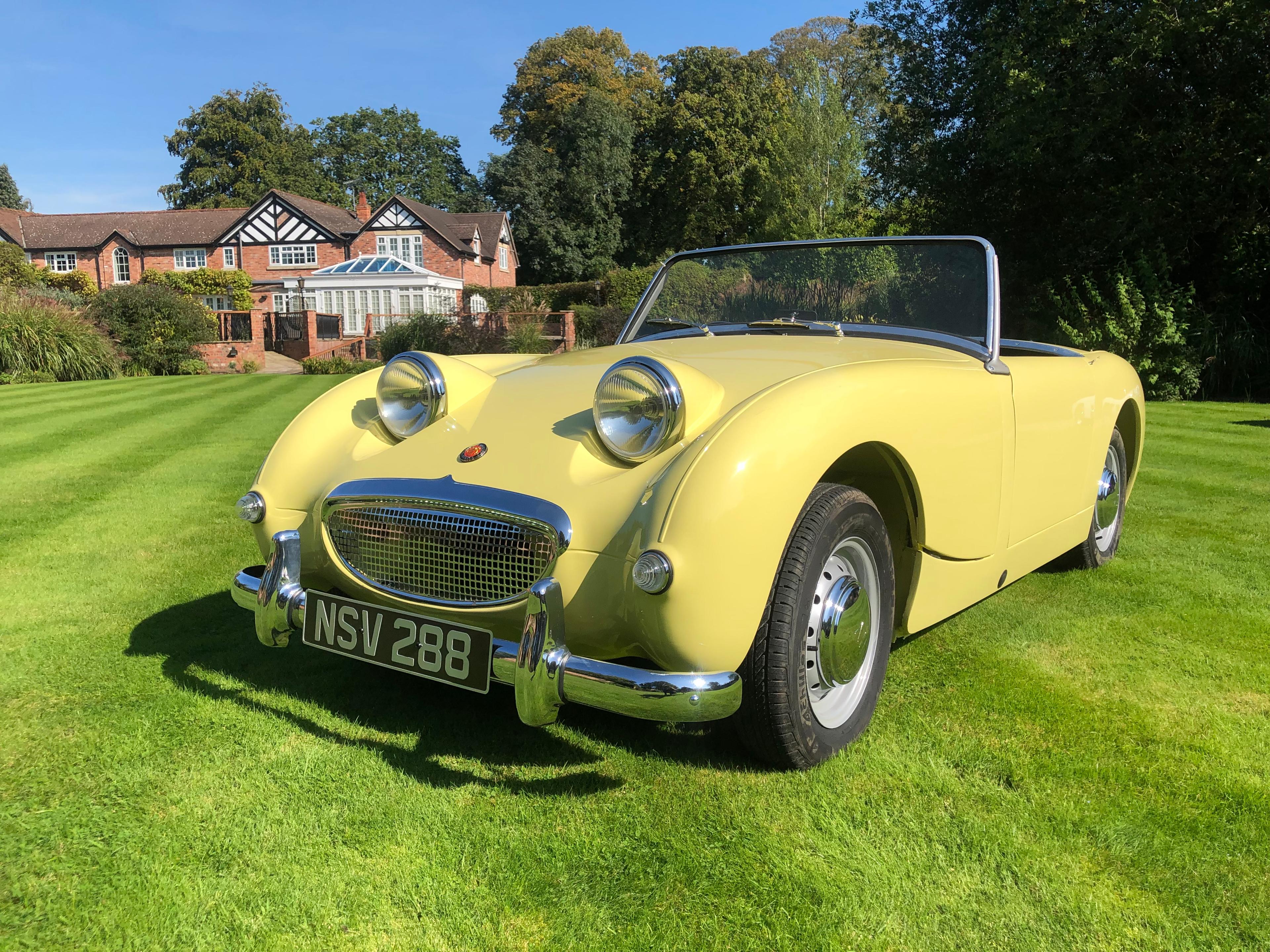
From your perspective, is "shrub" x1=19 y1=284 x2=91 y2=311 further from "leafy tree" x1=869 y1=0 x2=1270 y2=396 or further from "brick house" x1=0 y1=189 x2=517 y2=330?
"leafy tree" x1=869 y1=0 x2=1270 y2=396

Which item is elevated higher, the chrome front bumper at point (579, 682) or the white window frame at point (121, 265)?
the white window frame at point (121, 265)

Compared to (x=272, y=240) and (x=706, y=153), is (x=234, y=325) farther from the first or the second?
(x=706, y=153)

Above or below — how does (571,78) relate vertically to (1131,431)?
above

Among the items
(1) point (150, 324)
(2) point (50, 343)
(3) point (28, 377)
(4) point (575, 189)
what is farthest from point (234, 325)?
(4) point (575, 189)

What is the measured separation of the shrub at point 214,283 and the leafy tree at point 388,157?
22803 millimetres

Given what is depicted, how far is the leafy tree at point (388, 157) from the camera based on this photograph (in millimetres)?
63719

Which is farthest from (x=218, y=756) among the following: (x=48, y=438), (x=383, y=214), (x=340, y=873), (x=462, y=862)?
(x=383, y=214)

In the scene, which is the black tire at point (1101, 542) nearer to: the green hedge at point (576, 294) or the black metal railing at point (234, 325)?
the green hedge at point (576, 294)

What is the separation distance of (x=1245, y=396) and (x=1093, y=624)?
45.0 feet

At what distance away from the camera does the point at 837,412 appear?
2.26m

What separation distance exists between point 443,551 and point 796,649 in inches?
37.1

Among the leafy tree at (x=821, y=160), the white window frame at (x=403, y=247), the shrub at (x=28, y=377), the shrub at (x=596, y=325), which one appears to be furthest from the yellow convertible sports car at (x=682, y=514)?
the white window frame at (x=403, y=247)

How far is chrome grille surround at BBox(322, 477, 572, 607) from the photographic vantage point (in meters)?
2.28

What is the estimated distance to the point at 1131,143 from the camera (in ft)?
49.7
